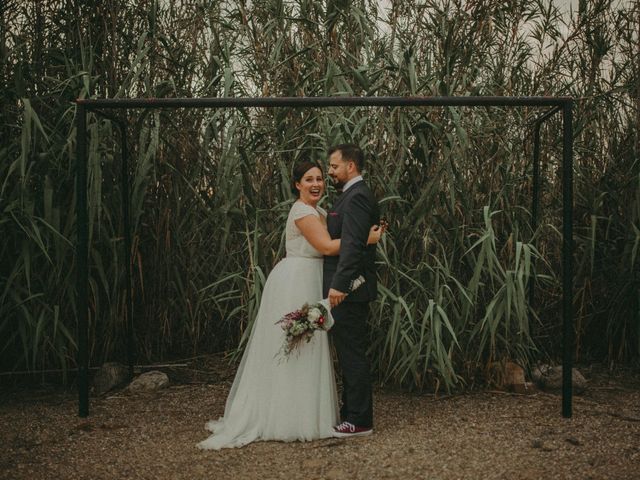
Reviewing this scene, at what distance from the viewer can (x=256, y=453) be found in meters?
3.35

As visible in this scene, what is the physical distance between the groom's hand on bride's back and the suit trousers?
133mm

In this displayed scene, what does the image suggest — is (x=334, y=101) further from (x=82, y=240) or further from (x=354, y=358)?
(x=82, y=240)

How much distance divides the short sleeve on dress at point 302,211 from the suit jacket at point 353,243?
0.29 ft

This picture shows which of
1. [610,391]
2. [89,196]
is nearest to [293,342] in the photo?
[89,196]

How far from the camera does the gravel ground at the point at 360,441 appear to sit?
10.2 feet

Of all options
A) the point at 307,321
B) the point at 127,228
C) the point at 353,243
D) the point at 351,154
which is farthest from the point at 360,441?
the point at 127,228

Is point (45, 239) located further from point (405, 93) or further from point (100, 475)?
point (405, 93)

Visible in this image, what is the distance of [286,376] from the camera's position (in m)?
3.58

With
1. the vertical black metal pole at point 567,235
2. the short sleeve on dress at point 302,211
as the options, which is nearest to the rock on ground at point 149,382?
the short sleeve on dress at point 302,211

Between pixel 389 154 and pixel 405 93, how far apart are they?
0.55 metres

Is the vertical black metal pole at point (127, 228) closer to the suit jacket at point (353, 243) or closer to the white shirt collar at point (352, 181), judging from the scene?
the suit jacket at point (353, 243)

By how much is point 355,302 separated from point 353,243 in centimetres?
34

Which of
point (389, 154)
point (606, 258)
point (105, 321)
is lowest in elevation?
point (105, 321)

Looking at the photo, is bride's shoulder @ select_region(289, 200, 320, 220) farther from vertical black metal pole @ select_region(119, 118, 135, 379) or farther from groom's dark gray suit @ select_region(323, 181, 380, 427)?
vertical black metal pole @ select_region(119, 118, 135, 379)
